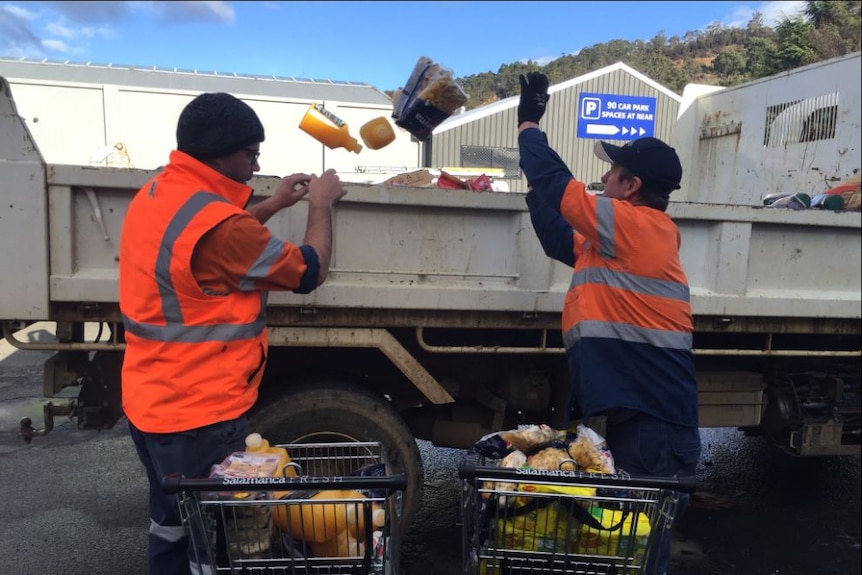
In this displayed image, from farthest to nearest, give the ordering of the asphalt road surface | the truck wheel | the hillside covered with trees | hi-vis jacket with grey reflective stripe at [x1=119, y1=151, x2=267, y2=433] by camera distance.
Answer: the asphalt road surface
the hillside covered with trees
the truck wheel
hi-vis jacket with grey reflective stripe at [x1=119, y1=151, x2=267, y2=433]

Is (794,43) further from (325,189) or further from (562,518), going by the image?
(562,518)

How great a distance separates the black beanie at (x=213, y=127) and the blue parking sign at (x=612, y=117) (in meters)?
2.39

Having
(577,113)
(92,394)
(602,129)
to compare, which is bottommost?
(92,394)

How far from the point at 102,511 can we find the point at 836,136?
4697 millimetres

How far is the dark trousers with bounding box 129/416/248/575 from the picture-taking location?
6.36ft

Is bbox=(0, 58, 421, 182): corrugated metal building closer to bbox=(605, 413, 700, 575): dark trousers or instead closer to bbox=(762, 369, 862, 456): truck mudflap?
bbox=(762, 369, 862, 456): truck mudflap

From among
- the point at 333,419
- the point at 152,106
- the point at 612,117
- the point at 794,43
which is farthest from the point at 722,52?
the point at 152,106

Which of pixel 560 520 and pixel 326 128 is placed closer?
pixel 560 520

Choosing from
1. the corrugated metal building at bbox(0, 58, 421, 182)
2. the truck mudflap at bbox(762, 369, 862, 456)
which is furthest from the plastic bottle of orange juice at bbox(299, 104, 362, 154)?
the truck mudflap at bbox(762, 369, 862, 456)

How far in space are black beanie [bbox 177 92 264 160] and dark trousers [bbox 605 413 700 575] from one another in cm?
158

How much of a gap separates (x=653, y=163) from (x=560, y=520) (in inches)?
47.6

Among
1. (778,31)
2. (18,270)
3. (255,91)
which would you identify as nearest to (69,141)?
(255,91)

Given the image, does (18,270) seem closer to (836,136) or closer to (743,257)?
(743,257)

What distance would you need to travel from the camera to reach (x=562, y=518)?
5.73 ft
